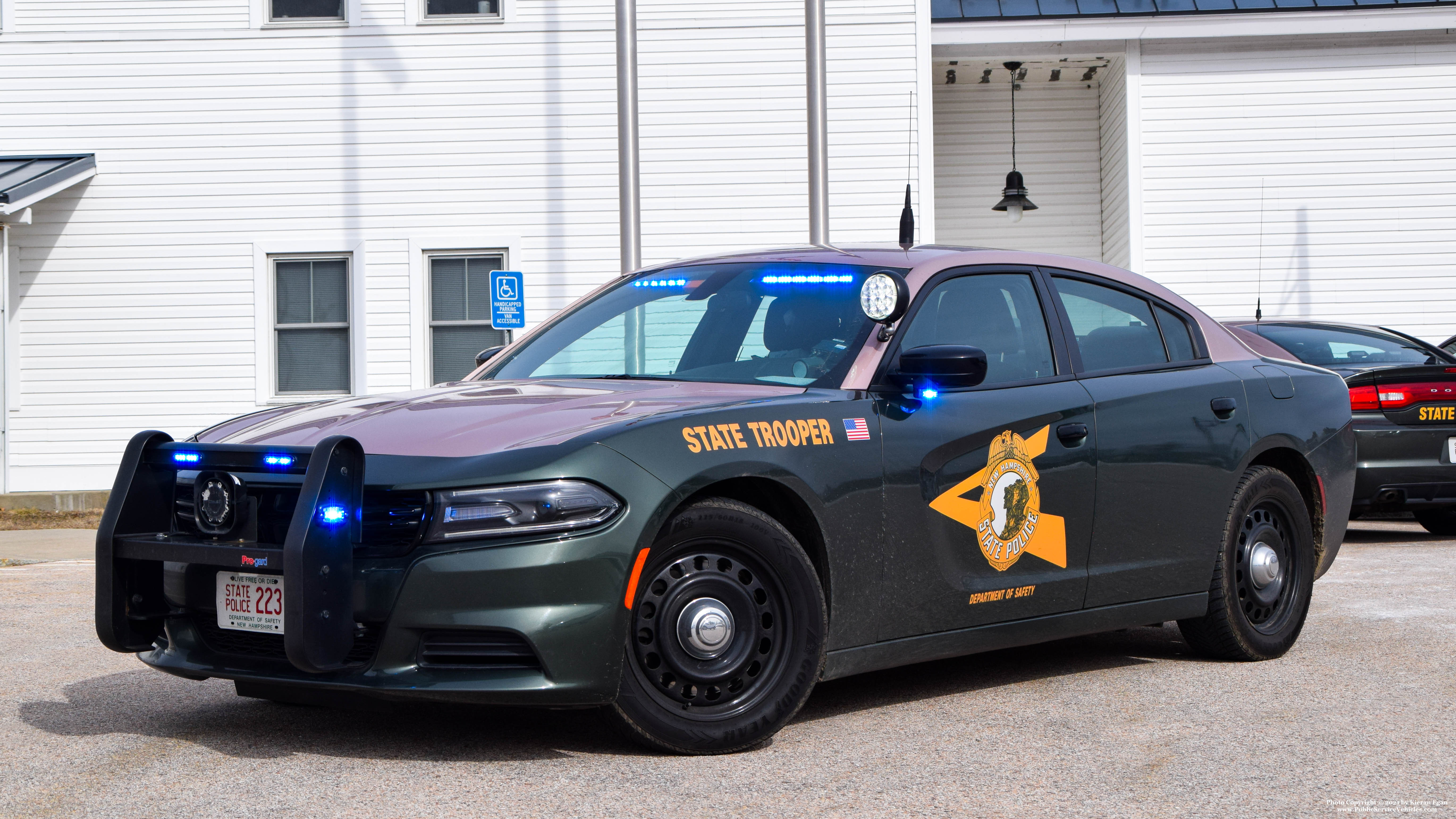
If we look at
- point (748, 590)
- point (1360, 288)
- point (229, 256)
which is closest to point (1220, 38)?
point (1360, 288)

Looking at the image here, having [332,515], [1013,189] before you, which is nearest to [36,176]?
[1013,189]

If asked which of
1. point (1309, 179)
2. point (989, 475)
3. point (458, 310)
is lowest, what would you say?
point (989, 475)

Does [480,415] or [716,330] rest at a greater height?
[716,330]

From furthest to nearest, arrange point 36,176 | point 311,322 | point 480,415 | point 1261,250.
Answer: point 1261,250 → point 311,322 → point 36,176 → point 480,415

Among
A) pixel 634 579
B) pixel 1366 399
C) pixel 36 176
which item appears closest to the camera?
pixel 634 579

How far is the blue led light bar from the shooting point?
16.5 ft

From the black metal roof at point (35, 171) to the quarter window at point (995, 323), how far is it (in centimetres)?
1178

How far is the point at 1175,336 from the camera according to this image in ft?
19.2

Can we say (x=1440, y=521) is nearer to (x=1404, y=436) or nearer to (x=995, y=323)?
(x=1404, y=436)

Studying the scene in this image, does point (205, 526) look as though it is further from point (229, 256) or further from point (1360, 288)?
point (1360, 288)

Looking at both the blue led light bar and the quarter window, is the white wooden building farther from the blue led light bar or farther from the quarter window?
the blue led light bar

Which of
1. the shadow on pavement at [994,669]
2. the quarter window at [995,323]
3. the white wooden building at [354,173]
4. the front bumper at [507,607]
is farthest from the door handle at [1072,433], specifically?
the white wooden building at [354,173]

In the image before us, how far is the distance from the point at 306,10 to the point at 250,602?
1304 centimetres

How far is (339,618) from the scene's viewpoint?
149 inches
